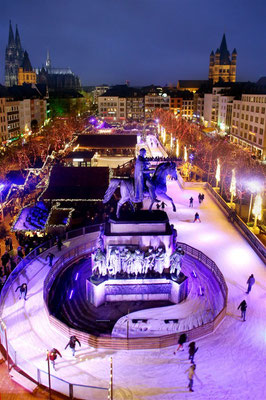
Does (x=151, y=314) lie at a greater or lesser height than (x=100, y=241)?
lesser

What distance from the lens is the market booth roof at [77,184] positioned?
3956 centimetres

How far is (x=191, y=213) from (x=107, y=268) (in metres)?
19.1

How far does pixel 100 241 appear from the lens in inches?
920

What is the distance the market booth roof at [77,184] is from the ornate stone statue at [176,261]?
1808 centimetres

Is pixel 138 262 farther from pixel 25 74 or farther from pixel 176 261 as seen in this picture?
pixel 25 74

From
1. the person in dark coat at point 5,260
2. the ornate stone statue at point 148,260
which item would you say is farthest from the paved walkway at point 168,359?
the ornate stone statue at point 148,260

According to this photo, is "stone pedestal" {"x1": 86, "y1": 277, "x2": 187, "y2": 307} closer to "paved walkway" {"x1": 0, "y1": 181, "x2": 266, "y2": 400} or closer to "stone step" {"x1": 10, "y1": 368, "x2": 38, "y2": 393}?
"paved walkway" {"x1": 0, "y1": 181, "x2": 266, "y2": 400}

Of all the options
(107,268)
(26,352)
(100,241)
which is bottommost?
(26,352)

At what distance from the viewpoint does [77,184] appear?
4138cm

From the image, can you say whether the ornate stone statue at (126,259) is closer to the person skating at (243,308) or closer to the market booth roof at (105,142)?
the person skating at (243,308)

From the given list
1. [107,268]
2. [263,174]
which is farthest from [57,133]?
[107,268]

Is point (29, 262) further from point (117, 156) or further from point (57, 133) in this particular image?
point (57, 133)

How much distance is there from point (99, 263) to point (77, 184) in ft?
65.7

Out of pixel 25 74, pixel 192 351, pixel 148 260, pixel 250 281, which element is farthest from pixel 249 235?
pixel 25 74
